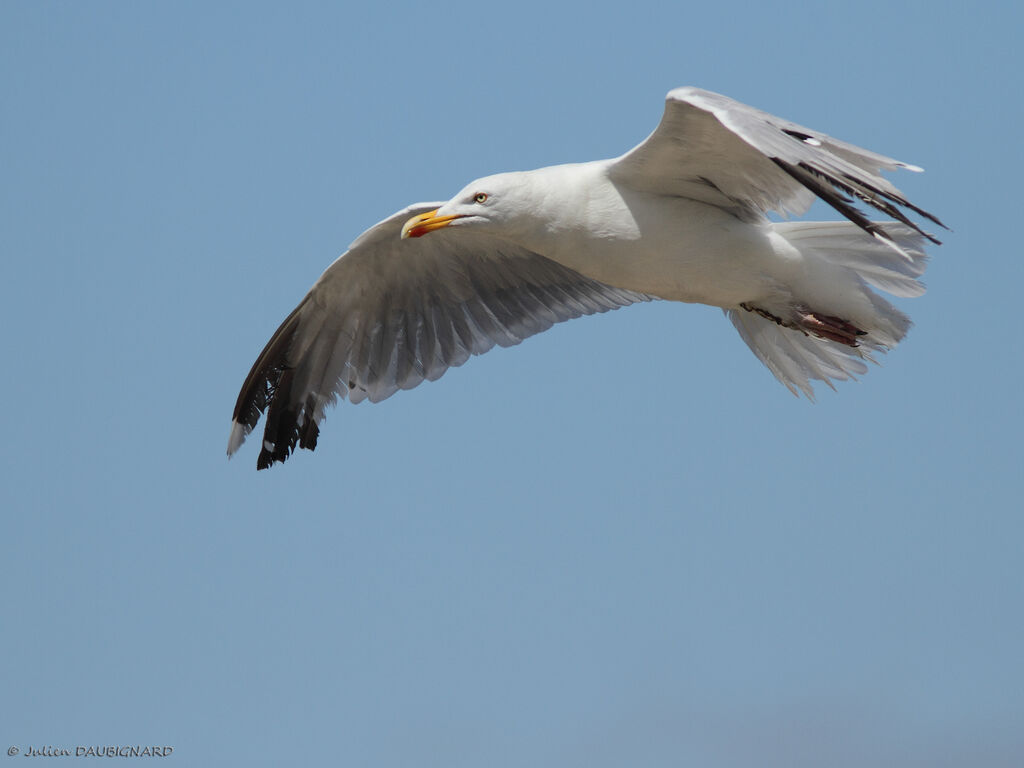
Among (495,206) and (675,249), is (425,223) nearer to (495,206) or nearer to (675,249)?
(495,206)

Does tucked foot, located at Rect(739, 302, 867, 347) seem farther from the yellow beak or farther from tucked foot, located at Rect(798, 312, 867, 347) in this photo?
the yellow beak

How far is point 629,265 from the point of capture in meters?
6.56

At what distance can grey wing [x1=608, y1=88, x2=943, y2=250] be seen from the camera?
5.49 metres

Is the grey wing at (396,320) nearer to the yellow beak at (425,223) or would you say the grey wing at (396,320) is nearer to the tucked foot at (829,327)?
the yellow beak at (425,223)

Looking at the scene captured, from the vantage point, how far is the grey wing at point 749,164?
18.0 ft

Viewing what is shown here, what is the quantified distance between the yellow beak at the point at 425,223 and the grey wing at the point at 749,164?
790 millimetres

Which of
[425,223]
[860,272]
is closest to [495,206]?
[425,223]

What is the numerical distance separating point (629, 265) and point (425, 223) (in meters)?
0.99

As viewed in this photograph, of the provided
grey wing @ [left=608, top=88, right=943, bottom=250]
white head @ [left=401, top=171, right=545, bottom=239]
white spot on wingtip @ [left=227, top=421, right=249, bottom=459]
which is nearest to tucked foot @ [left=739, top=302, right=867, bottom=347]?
grey wing @ [left=608, top=88, right=943, bottom=250]

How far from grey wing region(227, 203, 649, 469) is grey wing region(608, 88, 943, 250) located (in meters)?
1.53

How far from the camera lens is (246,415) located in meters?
8.47

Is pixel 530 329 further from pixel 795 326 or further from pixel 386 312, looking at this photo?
pixel 795 326

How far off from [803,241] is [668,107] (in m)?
1.16

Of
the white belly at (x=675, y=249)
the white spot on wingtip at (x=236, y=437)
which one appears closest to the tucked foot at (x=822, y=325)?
the white belly at (x=675, y=249)
